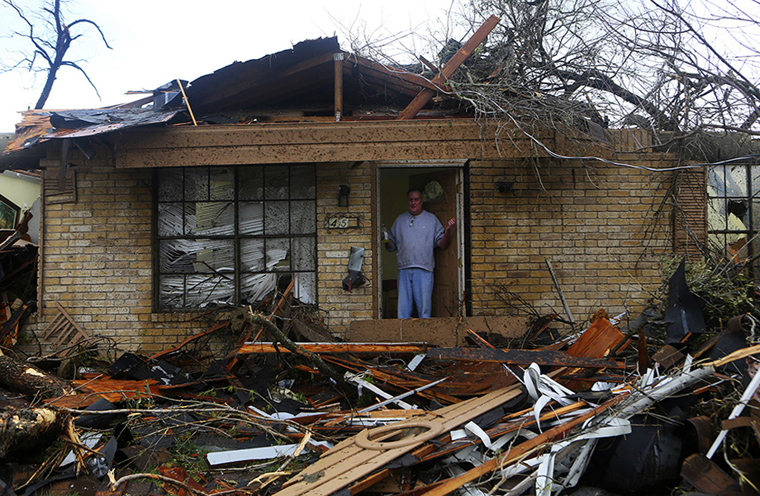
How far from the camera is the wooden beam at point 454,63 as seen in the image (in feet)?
17.6

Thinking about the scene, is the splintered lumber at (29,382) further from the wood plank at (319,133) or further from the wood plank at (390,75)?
the wood plank at (390,75)

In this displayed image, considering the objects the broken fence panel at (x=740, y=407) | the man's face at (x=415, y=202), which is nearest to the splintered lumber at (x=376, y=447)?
the broken fence panel at (x=740, y=407)

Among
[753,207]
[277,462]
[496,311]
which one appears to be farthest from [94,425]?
[753,207]

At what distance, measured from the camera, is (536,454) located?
3.04 metres

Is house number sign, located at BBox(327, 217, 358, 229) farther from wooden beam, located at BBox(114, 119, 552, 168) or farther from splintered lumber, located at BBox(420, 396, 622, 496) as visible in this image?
splintered lumber, located at BBox(420, 396, 622, 496)

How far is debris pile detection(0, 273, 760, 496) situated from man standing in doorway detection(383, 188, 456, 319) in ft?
5.51

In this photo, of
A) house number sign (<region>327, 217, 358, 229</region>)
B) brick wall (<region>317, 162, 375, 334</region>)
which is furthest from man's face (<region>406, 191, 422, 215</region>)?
house number sign (<region>327, 217, 358, 229</region>)

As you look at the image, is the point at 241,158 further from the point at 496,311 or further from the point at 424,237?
the point at 496,311

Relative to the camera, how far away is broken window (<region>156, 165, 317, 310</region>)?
20.1 ft

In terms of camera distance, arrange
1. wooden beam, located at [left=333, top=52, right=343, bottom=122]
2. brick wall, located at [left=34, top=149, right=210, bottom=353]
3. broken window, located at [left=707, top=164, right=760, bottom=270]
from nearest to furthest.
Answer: wooden beam, located at [left=333, top=52, right=343, bottom=122] → brick wall, located at [left=34, top=149, right=210, bottom=353] → broken window, located at [left=707, top=164, right=760, bottom=270]

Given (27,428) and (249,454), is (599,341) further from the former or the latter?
(27,428)

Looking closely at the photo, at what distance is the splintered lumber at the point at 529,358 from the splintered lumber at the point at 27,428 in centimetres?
296

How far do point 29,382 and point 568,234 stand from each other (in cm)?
601

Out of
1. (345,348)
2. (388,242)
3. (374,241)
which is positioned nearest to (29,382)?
(345,348)
